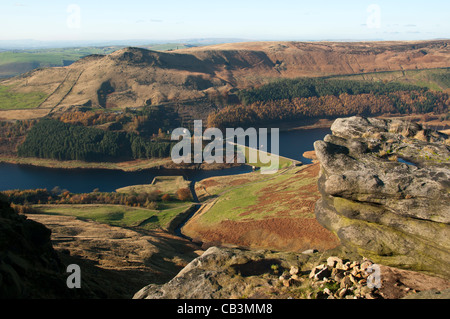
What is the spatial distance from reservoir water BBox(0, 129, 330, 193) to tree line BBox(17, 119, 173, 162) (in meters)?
10.1

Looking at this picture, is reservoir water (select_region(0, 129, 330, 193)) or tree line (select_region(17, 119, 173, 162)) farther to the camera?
tree line (select_region(17, 119, 173, 162))

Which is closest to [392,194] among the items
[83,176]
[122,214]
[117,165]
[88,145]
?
[122,214]

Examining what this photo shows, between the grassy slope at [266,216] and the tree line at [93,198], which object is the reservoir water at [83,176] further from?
the grassy slope at [266,216]

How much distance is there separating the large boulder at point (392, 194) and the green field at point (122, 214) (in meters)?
49.2

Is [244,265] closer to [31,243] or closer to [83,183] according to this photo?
[31,243]

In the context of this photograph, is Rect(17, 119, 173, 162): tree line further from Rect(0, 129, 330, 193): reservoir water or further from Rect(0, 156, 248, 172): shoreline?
Rect(0, 129, 330, 193): reservoir water

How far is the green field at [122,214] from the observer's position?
75.2 metres

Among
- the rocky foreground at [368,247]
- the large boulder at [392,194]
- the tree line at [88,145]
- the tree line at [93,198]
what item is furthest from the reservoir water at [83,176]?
the rocky foreground at [368,247]

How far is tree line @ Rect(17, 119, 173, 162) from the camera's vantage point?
14188 cm

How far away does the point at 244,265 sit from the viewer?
99.8 ft

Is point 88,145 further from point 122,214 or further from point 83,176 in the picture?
point 122,214

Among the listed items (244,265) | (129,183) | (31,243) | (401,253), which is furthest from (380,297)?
(129,183)

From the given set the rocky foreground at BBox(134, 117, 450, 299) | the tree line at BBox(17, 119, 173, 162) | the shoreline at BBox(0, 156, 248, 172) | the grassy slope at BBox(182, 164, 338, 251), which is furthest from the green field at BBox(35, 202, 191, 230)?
the tree line at BBox(17, 119, 173, 162)
